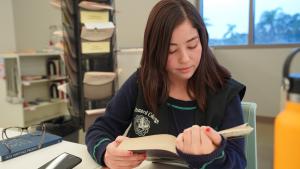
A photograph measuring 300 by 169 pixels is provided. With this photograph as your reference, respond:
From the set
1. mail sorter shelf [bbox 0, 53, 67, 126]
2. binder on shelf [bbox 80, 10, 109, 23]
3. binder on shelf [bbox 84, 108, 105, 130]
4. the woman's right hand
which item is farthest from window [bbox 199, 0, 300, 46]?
the woman's right hand

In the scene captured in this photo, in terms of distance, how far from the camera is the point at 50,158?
0.99 m

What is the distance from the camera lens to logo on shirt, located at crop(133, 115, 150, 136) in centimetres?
104

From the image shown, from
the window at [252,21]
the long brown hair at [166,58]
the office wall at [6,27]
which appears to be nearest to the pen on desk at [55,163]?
the long brown hair at [166,58]

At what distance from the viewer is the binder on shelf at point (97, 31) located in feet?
6.37

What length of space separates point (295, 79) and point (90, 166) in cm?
70

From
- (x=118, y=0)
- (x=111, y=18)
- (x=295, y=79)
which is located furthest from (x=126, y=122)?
(x=118, y=0)

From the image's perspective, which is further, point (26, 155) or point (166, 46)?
point (26, 155)

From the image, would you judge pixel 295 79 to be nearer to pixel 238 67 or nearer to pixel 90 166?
pixel 90 166

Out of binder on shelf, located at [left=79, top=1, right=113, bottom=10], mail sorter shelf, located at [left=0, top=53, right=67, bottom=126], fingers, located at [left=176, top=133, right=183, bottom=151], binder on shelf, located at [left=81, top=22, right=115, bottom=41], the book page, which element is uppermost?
binder on shelf, located at [left=79, top=1, right=113, bottom=10]

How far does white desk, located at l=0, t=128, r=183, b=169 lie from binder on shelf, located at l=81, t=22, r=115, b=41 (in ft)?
3.27

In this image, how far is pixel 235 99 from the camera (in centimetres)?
96

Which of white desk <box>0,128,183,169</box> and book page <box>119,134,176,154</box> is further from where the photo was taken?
white desk <box>0,128,183,169</box>

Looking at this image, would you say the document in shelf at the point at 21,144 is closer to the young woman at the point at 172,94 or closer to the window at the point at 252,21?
the young woman at the point at 172,94

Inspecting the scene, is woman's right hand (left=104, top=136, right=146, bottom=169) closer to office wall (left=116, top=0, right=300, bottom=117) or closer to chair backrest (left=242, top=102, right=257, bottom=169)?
chair backrest (left=242, top=102, right=257, bottom=169)
